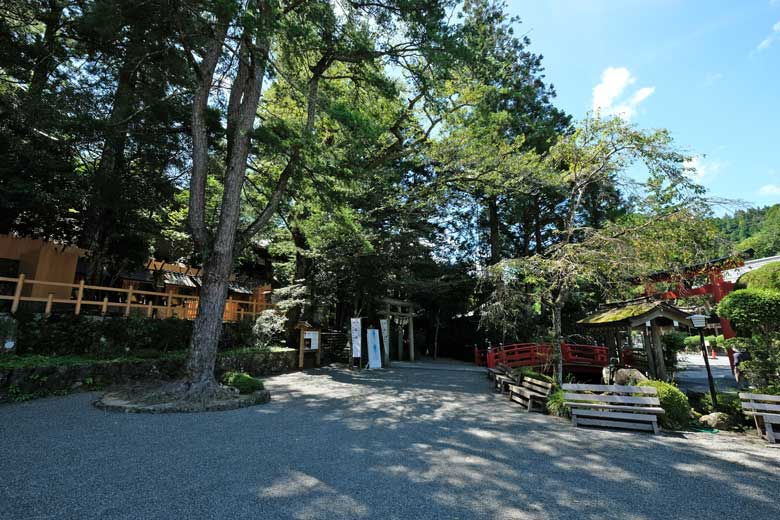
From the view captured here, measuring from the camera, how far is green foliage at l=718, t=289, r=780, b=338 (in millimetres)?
7406

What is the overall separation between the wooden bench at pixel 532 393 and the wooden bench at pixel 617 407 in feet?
2.86

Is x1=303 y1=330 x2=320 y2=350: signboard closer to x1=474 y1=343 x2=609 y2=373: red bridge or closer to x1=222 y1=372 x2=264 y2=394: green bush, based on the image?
x1=222 y1=372 x2=264 y2=394: green bush

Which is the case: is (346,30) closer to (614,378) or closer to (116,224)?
(116,224)

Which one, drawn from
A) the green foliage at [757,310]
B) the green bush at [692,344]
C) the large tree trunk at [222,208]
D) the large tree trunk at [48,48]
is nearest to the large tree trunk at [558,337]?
the green foliage at [757,310]

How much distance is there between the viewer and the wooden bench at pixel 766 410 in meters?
5.70

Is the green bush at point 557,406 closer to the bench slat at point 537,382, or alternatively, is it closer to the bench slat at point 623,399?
the bench slat at point 537,382

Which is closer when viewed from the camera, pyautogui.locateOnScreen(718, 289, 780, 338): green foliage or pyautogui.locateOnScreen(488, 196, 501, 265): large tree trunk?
pyautogui.locateOnScreen(718, 289, 780, 338): green foliage

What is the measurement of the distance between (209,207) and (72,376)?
7452mm

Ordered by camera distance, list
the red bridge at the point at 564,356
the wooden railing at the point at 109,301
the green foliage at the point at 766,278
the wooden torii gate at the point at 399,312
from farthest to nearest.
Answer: the wooden torii gate at the point at 399,312 < the red bridge at the point at 564,356 < the green foliage at the point at 766,278 < the wooden railing at the point at 109,301

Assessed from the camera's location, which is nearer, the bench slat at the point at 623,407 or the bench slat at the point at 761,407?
the bench slat at the point at 761,407

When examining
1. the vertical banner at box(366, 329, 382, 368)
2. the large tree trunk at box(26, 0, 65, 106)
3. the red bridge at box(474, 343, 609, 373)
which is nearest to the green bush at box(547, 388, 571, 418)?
the red bridge at box(474, 343, 609, 373)

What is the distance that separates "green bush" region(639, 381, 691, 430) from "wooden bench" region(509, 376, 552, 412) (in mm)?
1882

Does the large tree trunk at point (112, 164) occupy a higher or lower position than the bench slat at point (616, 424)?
higher

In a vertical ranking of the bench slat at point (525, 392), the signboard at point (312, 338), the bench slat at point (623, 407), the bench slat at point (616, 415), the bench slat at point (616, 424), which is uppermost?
the signboard at point (312, 338)
